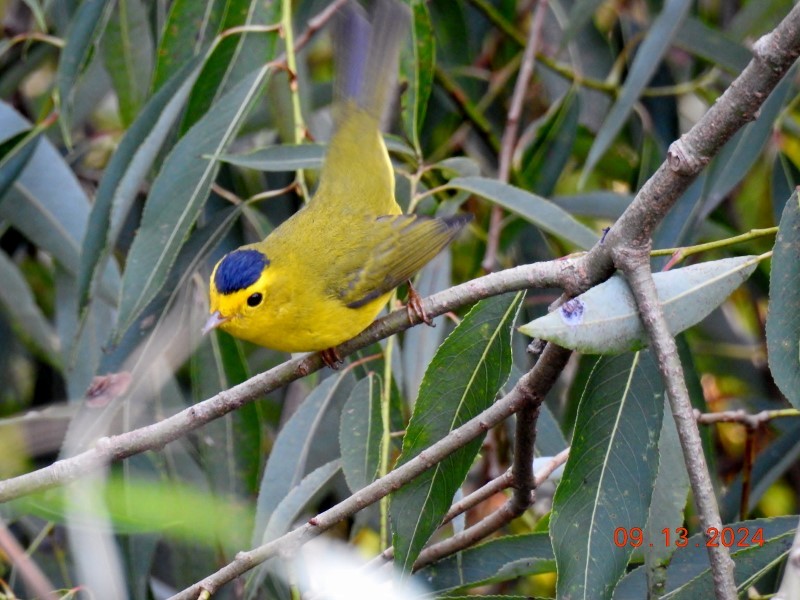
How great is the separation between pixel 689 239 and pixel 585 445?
1.53m

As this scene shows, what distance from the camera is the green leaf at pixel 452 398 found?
2.02m

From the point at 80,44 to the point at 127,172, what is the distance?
0.60 m

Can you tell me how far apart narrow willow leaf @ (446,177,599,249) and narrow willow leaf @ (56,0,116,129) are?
1.25m

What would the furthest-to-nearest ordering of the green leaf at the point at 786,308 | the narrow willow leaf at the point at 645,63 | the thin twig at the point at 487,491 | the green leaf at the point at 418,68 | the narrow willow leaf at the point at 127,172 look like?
the narrow willow leaf at the point at 645,63
the green leaf at the point at 418,68
the narrow willow leaf at the point at 127,172
the thin twig at the point at 487,491
the green leaf at the point at 786,308

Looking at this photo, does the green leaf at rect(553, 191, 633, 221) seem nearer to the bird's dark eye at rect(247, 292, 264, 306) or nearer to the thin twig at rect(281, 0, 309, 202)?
the thin twig at rect(281, 0, 309, 202)

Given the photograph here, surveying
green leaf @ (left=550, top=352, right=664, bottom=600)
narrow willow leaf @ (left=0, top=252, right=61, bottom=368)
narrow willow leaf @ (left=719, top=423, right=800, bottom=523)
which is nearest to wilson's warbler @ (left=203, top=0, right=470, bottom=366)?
green leaf @ (left=550, top=352, right=664, bottom=600)

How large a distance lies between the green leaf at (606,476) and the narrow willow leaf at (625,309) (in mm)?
286

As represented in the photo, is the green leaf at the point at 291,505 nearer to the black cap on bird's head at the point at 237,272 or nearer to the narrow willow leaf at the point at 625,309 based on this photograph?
the black cap on bird's head at the point at 237,272

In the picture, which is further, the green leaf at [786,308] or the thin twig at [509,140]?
the thin twig at [509,140]

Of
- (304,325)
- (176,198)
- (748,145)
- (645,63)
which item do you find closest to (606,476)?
(304,325)

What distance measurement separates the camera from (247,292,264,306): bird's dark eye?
104 inches

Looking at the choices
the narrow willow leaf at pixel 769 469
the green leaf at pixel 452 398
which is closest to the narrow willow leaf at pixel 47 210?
the green leaf at pixel 452 398

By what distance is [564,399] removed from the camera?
12.9 ft

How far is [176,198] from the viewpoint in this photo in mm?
2787
